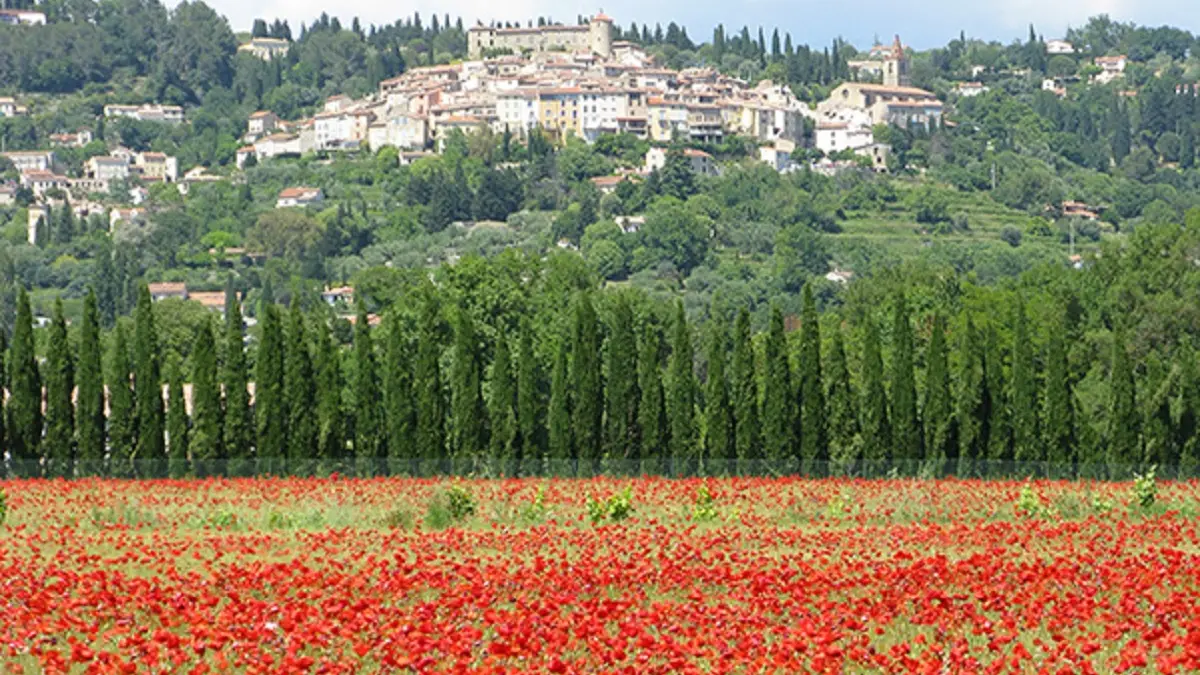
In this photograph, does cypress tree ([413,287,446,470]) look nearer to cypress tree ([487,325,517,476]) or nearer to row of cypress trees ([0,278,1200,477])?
row of cypress trees ([0,278,1200,477])

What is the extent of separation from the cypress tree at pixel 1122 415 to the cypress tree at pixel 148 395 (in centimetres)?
1948

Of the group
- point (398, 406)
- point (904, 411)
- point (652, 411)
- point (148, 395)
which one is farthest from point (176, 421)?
point (904, 411)

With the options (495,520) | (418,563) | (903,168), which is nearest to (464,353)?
(495,520)

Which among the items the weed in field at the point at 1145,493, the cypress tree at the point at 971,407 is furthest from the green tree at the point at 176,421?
the weed in field at the point at 1145,493

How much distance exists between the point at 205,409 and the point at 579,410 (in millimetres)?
7717

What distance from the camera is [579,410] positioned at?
4269 cm

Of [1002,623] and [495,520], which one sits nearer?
[1002,623]

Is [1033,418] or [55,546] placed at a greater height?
[55,546]

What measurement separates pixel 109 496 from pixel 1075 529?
1370 centimetres

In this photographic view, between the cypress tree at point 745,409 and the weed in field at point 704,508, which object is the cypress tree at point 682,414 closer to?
the cypress tree at point 745,409

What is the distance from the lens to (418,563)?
17750mm

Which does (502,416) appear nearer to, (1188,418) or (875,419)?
(875,419)

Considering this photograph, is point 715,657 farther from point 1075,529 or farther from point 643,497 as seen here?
point 643,497

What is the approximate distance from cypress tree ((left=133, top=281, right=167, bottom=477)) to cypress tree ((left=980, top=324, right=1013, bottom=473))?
1682 centimetres
